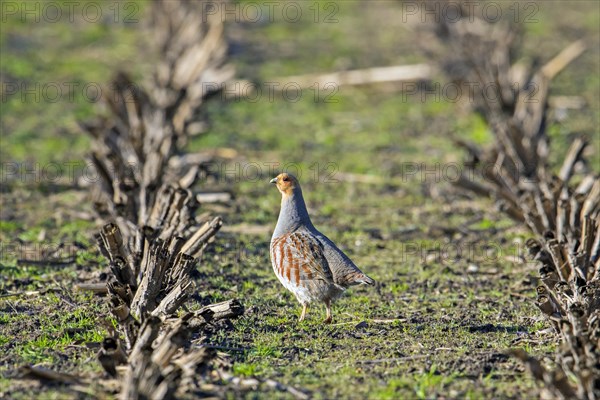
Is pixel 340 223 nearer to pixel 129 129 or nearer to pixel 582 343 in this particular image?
pixel 129 129

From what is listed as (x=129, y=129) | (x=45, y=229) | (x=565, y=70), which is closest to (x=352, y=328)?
(x=45, y=229)

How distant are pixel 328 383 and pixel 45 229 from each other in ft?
14.4

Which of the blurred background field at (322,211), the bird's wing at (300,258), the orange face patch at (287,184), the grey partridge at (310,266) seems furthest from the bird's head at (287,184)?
the blurred background field at (322,211)

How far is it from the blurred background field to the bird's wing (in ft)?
1.13

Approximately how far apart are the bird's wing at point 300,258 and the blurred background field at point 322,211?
13.6 inches

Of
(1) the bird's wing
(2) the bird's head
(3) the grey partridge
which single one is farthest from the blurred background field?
(2) the bird's head

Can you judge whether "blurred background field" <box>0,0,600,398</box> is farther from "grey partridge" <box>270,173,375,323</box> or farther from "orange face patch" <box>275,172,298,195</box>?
"orange face patch" <box>275,172,298,195</box>

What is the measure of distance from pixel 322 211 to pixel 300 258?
3.40m

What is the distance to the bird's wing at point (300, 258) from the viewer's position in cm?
597

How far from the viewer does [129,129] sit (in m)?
9.89

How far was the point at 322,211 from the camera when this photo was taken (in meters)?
9.42

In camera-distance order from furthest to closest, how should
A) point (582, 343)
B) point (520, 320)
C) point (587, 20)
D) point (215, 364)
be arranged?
point (587, 20)
point (520, 320)
point (215, 364)
point (582, 343)

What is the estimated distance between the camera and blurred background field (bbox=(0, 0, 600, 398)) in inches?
209

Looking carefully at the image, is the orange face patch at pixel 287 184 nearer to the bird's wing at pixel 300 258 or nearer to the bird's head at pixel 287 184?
the bird's head at pixel 287 184
